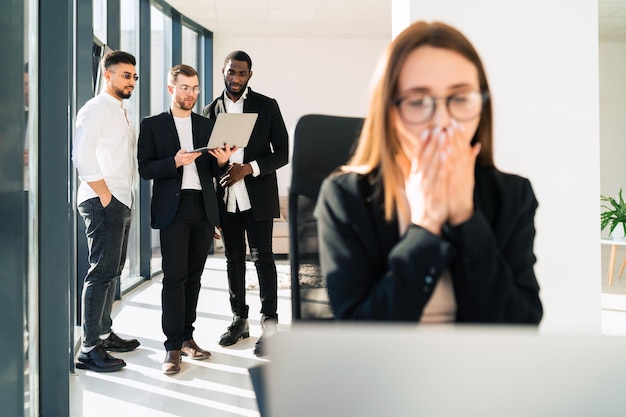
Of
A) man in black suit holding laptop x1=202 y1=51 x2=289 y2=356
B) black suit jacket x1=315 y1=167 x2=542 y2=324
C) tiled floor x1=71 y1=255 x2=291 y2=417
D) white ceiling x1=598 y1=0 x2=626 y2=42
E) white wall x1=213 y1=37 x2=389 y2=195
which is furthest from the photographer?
white wall x1=213 y1=37 x2=389 y2=195

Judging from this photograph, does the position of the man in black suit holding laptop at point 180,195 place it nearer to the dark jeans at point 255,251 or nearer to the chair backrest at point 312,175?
the dark jeans at point 255,251

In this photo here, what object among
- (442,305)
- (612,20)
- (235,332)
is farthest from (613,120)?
(442,305)

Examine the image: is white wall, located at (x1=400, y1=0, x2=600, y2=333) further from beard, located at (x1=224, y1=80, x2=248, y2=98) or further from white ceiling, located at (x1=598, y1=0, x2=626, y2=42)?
white ceiling, located at (x1=598, y1=0, x2=626, y2=42)

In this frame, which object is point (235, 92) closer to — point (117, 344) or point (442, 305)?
point (117, 344)

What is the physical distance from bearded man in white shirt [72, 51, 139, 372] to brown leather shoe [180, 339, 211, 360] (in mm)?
302

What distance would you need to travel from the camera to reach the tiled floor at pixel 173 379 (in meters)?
2.11

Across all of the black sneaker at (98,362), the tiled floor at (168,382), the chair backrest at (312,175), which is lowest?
the tiled floor at (168,382)

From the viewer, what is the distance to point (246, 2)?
17.4 ft

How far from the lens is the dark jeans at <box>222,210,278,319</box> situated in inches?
105

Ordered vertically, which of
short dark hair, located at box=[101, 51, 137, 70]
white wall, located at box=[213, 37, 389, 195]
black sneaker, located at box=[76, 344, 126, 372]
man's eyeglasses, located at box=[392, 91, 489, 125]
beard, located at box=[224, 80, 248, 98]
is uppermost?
white wall, located at box=[213, 37, 389, 195]

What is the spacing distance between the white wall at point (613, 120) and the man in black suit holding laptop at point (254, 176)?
5.79 metres

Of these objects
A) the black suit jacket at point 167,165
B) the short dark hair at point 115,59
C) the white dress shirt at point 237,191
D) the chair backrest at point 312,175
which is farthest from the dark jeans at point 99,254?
the chair backrest at point 312,175

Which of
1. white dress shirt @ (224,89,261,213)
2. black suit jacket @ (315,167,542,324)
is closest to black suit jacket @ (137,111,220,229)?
white dress shirt @ (224,89,261,213)

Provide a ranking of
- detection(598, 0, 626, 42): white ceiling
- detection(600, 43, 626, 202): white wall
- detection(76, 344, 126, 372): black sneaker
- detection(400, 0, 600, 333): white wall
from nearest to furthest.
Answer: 1. detection(400, 0, 600, 333): white wall
2. detection(76, 344, 126, 372): black sneaker
3. detection(598, 0, 626, 42): white ceiling
4. detection(600, 43, 626, 202): white wall
